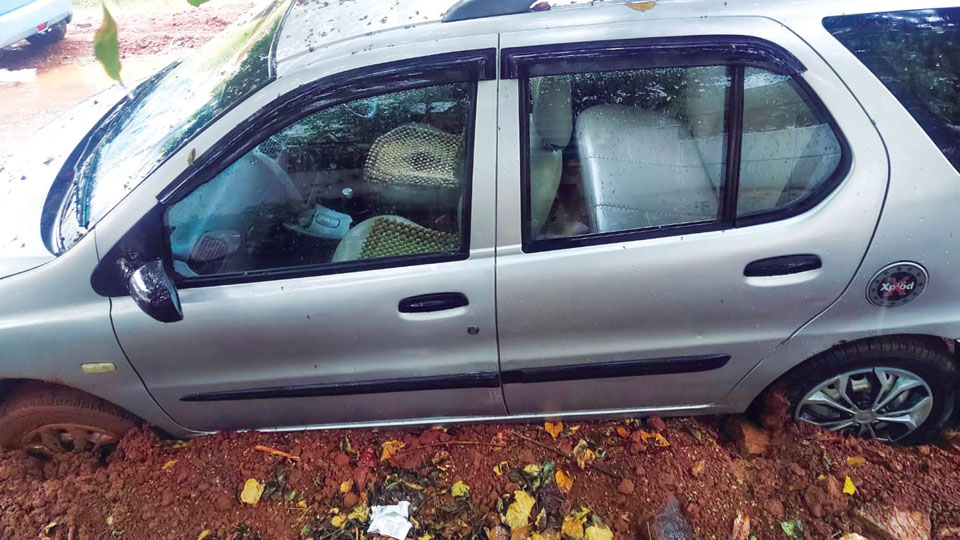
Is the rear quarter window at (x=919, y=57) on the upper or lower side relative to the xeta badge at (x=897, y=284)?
upper

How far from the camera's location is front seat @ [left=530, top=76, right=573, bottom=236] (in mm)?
1970

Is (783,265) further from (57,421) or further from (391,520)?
(57,421)

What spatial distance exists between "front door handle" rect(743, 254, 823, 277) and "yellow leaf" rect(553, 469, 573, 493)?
41.3 inches

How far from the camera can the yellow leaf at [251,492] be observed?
2469 mm

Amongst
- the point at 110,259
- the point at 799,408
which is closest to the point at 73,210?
the point at 110,259

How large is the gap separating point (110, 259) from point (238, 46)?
942 millimetres

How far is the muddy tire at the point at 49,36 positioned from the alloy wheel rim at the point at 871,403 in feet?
31.1

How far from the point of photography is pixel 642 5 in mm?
1983

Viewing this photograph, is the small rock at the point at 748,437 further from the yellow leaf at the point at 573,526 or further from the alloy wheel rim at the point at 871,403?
the yellow leaf at the point at 573,526

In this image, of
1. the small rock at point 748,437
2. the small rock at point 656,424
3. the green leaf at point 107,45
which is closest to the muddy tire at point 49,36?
the green leaf at point 107,45

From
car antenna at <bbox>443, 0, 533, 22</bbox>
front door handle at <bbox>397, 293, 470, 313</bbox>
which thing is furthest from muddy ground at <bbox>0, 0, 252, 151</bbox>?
front door handle at <bbox>397, 293, 470, 313</bbox>

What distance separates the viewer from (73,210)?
7.15ft

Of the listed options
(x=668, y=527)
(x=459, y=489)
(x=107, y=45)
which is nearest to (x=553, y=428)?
(x=459, y=489)

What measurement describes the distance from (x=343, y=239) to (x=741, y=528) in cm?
175
